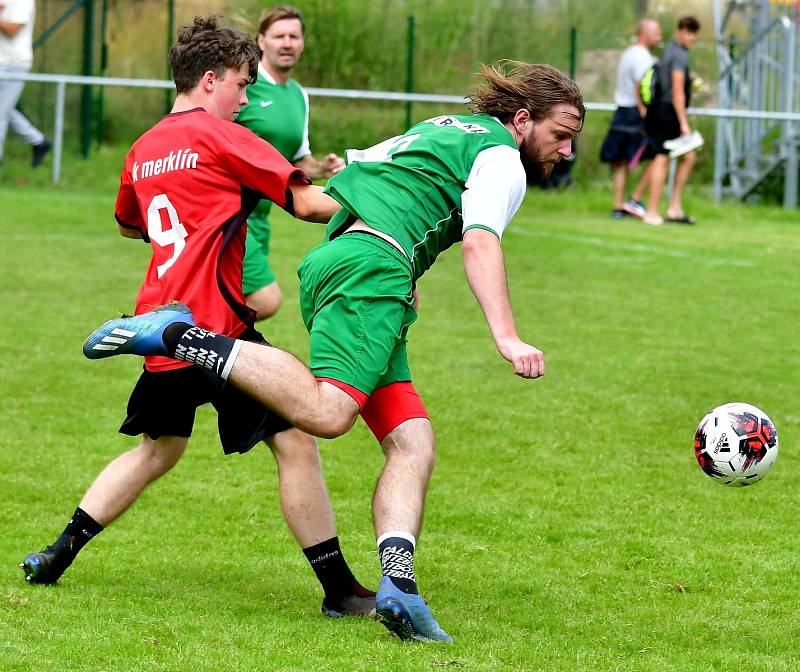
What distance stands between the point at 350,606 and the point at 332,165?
2.24 meters

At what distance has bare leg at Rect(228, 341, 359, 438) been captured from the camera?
4.34 m

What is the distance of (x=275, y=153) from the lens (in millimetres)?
4828

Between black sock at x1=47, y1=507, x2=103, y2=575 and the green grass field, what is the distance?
0.11 metres

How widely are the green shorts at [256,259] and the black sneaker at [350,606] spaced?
338 centimetres

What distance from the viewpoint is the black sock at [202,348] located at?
438 centimetres

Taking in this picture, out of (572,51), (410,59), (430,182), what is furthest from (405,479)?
(572,51)

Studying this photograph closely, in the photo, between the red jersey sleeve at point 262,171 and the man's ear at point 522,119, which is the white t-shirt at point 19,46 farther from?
the man's ear at point 522,119

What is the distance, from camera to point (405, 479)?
4543mm

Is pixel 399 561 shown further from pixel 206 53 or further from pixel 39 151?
pixel 39 151

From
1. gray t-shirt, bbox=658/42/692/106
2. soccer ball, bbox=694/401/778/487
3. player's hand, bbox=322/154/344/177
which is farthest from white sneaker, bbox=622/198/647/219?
soccer ball, bbox=694/401/778/487

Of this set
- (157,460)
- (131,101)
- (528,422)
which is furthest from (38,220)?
(157,460)

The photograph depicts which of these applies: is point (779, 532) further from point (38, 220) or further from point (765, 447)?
point (38, 220)

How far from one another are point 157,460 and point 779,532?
8.90 feet

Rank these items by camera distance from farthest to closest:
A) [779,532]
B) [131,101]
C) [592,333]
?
[131,101], [592,333], [779,532]
